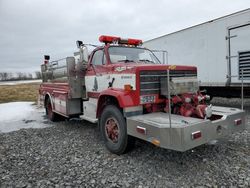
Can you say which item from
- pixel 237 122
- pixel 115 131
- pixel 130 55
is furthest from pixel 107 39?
pixel 237 122

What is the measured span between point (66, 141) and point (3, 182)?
2022mm

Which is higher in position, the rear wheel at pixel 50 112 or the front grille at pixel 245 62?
the front grille at pixel 245 62

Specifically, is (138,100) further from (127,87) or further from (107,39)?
(107,39)

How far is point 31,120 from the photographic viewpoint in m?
8.22

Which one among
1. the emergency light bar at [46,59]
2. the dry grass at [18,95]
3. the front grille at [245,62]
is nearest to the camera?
the front grille at [245,62]

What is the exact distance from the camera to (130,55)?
17.2 feet

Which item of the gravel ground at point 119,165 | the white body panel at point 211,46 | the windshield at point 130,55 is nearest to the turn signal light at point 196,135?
the gravel ground at point 119,165

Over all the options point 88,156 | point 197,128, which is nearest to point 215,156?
point 197,128

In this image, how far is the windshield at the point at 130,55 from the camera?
5.03m

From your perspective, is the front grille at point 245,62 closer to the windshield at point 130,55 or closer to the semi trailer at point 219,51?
the semi trailer at point 219,51

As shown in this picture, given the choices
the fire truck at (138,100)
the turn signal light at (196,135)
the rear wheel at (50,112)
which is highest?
the fire truck at (138,100)

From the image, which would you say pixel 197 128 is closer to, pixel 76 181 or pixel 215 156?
pixel 215 156

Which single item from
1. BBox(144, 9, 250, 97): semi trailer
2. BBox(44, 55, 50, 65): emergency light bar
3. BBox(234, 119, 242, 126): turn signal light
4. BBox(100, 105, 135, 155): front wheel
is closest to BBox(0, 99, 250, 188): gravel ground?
BBox(100, 105, 135, 155): front wheel

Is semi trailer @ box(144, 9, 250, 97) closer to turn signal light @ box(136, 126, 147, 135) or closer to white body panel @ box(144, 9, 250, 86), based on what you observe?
white body panel @ box(144, 9, 250, 86)
